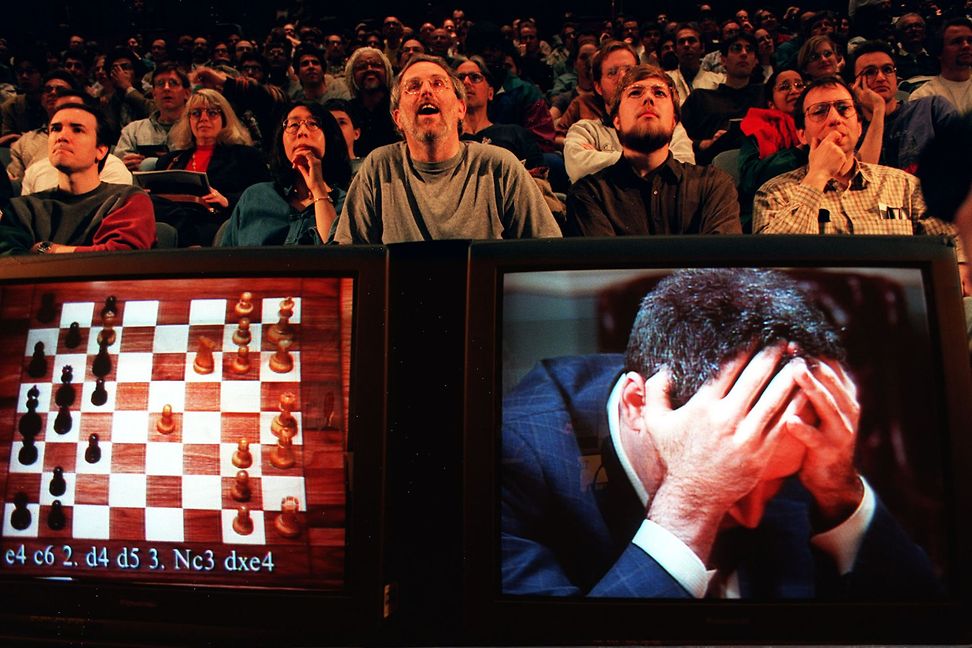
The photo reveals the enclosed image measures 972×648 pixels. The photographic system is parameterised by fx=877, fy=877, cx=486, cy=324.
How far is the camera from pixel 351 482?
1.03 metres

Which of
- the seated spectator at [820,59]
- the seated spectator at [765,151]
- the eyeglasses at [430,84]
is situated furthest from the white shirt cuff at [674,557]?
the seated spectator at [820,59]

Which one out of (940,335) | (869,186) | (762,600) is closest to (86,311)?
(762,600)

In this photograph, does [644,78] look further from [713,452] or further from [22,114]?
[22,114]

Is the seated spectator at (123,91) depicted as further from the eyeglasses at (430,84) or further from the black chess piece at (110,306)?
the black chess piece at (110,306)

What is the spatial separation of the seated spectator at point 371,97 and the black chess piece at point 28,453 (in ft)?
10.4

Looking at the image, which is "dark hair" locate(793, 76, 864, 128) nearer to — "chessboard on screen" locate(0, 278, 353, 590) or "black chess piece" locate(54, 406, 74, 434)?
"chessboard on screen" locate(0, 278, 353, 590)

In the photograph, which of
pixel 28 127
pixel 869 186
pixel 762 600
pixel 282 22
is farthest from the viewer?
pixel 282 22

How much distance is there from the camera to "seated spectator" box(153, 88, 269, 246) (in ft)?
12.4

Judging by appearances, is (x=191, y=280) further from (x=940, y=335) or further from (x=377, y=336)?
(x=940, y=335)

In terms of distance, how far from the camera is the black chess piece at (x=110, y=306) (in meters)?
1.12

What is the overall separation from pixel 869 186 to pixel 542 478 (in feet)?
7.86

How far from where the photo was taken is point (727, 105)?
15.5 feet

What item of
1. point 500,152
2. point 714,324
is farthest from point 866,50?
point 714,324

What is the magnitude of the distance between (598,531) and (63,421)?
2.22 ft
